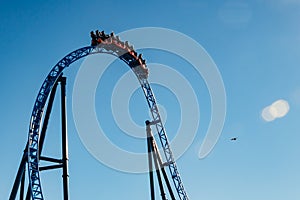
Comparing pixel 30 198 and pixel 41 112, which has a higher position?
pixel 41 112

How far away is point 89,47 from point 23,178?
796 centimetres

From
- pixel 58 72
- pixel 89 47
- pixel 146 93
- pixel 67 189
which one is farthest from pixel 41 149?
pixel 146 93

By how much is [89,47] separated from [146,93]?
5136 mm

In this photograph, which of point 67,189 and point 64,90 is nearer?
point 67,189

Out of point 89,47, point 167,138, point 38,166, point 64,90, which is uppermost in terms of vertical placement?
point 89,47

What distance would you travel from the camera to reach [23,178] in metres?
20.9

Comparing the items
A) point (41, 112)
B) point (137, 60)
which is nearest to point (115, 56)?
point (137, 60)

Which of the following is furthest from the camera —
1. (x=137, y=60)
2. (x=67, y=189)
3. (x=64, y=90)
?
(x=137, y=60)

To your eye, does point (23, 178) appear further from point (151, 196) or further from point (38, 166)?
point (151, 196)

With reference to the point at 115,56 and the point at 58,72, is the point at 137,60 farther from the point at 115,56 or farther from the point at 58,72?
the point at 58,72

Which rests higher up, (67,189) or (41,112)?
(41,112)

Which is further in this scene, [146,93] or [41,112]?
[146,93]

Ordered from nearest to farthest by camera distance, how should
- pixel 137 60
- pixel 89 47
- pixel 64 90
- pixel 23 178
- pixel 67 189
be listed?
pixel 67 189 < pixel 23 178 < pixel 64 90 < pixel 89 47 < pixel 137 60

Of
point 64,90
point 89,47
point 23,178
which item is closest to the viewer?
point 23,178
